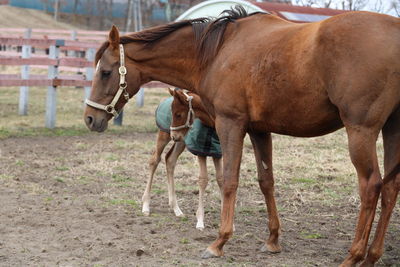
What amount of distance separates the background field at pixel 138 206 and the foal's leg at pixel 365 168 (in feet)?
1.93

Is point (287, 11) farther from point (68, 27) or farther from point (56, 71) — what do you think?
point (68, 27)

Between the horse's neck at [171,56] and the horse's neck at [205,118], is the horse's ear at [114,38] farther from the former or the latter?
the horse's neck at [205,118]

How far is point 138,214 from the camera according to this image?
6500mm

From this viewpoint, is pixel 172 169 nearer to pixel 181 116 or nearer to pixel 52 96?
pixel 181 116

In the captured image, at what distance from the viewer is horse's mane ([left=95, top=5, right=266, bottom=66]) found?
5.26 meters

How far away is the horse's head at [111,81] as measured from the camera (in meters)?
5.34

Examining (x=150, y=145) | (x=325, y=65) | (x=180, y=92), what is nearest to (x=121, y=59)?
(x=180, y=92)

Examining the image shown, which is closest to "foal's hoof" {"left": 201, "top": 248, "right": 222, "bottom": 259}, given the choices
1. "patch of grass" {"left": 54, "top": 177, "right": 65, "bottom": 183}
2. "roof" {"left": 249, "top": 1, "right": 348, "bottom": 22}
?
"patch of grass" {"left": 54, "top": 177, "right": 65, "bottom": 183}

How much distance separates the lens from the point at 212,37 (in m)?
5.28

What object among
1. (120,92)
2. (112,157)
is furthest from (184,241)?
(112,157)

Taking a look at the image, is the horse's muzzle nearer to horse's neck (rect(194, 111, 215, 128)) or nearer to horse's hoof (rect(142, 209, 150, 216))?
horse's neck (rect(194, 111, 215, 128))

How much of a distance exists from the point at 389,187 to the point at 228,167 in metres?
1.28

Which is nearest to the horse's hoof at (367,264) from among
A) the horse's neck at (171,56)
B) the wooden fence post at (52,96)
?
the horse's neck at (171,56)

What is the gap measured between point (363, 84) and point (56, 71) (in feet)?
28.4
